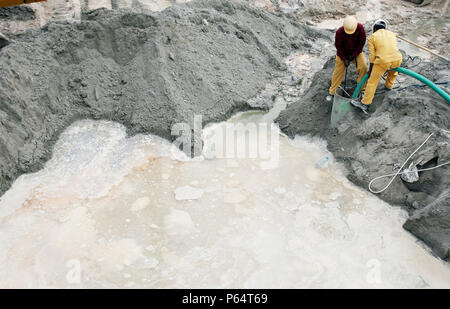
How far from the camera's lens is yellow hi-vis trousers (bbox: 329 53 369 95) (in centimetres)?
536

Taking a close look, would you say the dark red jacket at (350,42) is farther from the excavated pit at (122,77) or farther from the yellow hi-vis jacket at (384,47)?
the excavated pit at (122,77)

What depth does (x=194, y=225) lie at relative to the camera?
443cm

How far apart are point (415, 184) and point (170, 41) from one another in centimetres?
408

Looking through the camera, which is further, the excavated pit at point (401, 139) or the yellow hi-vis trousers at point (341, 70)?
the yellow hi-vis trousers at point (341, 70)

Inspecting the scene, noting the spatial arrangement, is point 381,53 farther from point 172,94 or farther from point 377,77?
point 172,94

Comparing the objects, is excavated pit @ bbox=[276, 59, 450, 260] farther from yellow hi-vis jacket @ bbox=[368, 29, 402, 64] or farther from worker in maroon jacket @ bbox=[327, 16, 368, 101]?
yellow hi-vis jacket @ bbox=[368, 29, 402, 64]

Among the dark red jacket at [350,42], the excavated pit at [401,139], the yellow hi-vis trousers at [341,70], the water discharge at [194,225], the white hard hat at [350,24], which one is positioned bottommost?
the water discharge at [194,225]

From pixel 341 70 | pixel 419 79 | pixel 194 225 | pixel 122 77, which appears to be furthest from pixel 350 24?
pixel 122 77

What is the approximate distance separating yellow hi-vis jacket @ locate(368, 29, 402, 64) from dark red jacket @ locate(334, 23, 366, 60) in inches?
12.7

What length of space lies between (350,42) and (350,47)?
0.07m

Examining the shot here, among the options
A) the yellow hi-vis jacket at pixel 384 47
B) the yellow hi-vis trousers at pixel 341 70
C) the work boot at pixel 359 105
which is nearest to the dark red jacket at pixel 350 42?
the yellow hi-vis trousers at pixel 341 70

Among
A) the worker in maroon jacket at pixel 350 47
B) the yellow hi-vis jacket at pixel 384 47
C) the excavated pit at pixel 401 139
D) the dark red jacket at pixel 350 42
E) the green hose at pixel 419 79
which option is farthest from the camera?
the dark red jacket at pixel 350 42

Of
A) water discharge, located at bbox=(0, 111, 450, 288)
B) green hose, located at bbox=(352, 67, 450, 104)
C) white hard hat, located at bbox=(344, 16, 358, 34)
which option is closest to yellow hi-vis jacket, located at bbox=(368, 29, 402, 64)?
green hose, located at bbox=(352, 67, 450, 104)

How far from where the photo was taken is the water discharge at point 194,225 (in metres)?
3.92
